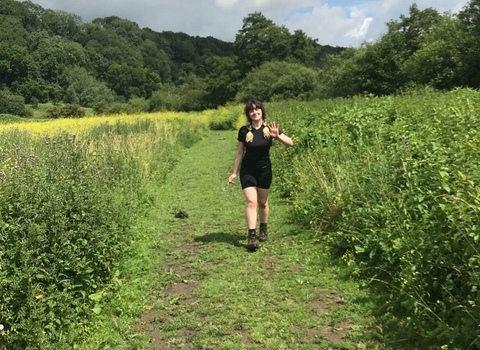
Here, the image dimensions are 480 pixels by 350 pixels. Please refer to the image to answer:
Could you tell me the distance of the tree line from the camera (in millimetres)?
25227

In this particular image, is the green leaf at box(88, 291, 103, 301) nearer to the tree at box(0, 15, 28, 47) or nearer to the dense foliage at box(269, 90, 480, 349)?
the dense foliage at box(269, 90, 480, 349)

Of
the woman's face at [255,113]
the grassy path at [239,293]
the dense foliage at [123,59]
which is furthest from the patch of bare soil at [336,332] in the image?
the dense foliage at [123,59]

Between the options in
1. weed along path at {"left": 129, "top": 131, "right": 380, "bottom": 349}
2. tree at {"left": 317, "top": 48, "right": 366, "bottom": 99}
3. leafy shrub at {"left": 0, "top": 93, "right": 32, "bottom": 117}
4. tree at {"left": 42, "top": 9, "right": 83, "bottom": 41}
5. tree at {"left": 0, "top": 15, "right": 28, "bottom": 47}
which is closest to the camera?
weed along path at {"left": 129, "top": 131, "right": 380, "bottom": 349}

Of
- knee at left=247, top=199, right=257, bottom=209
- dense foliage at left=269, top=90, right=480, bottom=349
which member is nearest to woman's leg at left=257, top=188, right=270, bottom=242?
knee at left=247, top=199, right=257, bottom=209

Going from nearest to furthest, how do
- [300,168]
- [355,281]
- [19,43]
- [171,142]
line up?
[355,281], [300,168], [171,142], [19,43]

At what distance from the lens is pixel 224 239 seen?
6.34 meters

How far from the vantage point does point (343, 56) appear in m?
46.2

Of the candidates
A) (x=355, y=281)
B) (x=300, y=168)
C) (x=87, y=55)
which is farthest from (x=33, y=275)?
(x=87, y=55)

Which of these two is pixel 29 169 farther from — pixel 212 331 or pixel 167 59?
pixel 167 59

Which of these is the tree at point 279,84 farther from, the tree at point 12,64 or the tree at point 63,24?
the tree at point 63,24

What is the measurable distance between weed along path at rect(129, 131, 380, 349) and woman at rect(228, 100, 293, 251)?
0.57m

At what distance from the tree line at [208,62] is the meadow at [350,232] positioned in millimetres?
19480

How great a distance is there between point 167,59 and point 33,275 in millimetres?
111445

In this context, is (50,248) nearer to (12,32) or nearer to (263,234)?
(263,234)
